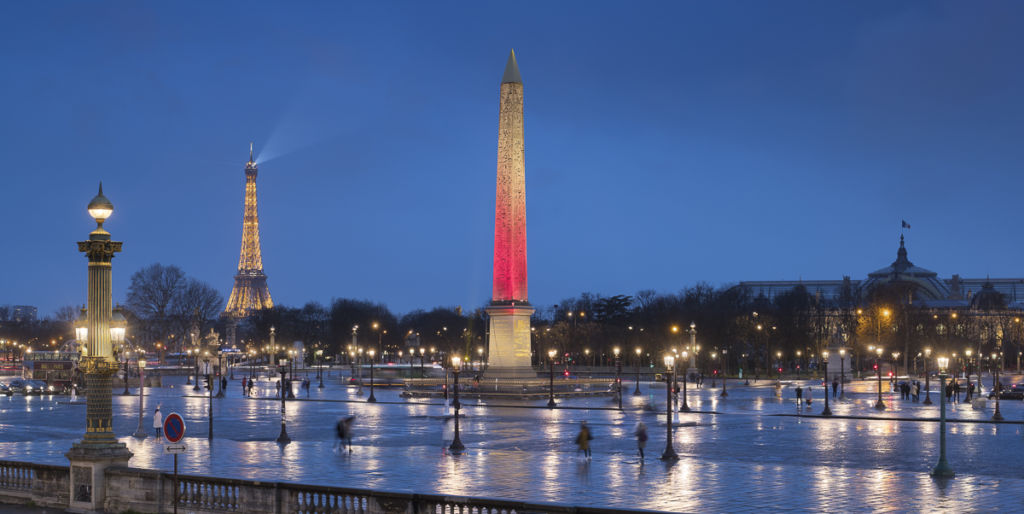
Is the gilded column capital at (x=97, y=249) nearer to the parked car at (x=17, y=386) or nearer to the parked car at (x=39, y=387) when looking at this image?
the parked car at (x=17, y=386)

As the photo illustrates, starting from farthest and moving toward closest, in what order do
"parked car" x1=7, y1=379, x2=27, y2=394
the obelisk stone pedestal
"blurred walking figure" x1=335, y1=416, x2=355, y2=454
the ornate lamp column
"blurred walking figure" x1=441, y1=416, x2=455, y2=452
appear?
"parked car" x1=7, y1=379, x2=27, y2=394
the obelisk stone pedestal
"blurred walking figure" x1=441, y1=416, x2=455, y2=452
"blurred walking figure" x1=335, y1=416, x2=355, y2=454
the ornate lamp column

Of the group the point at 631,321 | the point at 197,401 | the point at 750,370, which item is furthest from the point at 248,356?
the point at 197,401

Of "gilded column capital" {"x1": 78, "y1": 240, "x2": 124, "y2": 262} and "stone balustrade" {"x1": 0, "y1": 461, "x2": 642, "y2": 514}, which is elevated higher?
"gilded column capital" {"x1": 78, "y1": 240, "x2": 124, "y2": 262}

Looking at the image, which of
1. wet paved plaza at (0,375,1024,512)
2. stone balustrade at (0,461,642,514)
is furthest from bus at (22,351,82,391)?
stone balustrade at (0,461,642,514)

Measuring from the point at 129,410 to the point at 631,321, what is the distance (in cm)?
10331

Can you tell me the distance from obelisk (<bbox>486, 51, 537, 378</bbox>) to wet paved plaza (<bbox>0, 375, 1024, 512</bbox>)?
7.62 m

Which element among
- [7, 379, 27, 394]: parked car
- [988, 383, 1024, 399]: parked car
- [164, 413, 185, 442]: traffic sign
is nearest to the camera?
[164, 413, 185, 442]: traffic sign

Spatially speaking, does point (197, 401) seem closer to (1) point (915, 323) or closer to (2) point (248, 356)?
(1) point (915, 323)

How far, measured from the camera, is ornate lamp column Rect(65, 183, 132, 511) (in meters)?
19.7

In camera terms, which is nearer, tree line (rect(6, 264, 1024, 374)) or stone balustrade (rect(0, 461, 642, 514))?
stone balustrade (rect(0, 461, 642, 514))

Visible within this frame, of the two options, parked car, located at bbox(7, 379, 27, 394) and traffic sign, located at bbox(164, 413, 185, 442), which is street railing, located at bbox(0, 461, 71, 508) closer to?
traffic sign, located at bbox(164, 413, 185, 442)

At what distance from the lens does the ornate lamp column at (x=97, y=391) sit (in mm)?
19703

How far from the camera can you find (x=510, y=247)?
6481cm

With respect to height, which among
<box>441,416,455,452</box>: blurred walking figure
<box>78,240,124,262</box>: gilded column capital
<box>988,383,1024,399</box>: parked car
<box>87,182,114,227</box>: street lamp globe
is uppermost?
<box>87,182,114,227</box>: street lamp globe
